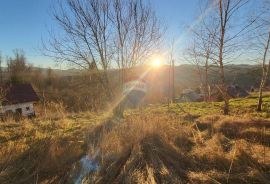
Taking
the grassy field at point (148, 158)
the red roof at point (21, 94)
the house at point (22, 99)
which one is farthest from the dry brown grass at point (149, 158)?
the red roof at point (21, 94)

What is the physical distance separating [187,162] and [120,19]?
6.81 m

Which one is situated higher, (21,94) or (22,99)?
(21,94)

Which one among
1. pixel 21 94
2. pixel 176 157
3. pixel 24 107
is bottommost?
pixel 24 107

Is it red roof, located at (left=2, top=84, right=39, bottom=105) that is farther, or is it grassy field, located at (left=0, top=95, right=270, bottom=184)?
red roof, located at (left=2, top=84, right=39, bottom=105)

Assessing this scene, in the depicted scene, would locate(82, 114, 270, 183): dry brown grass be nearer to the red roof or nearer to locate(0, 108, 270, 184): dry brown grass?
locate(0, 108, 270, 184): dry brown grass

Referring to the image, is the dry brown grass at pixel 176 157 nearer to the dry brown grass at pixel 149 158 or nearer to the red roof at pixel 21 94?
the dry brown grass at pixel 149 158

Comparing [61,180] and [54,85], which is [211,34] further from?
[54,85]

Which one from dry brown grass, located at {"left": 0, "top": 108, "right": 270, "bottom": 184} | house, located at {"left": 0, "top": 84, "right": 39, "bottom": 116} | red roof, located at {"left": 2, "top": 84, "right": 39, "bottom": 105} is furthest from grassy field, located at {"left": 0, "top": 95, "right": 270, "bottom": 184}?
red roof, located at {"left": 2, "top": 84, "right": 39, "bottom": 105}

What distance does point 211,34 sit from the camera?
34.5 feet

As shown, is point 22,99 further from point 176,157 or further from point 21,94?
point 176,157

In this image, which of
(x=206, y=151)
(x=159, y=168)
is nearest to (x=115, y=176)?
(x=159, y=168)

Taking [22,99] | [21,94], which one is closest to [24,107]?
[22,99]

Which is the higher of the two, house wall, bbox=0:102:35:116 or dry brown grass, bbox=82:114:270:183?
dry brown grass, bbox=82:114:270:183

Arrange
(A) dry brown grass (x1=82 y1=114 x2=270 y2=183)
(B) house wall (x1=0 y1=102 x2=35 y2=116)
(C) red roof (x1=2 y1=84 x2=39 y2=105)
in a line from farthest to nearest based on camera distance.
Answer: (C) red roof (x1=2 y1=84 x2=39 y2=105)
(B) house wall (x1=0 y1=102 x2=35 y2=116)
(A) dry brown grass (x1=82 y1=114 x2=270 y2=183)
